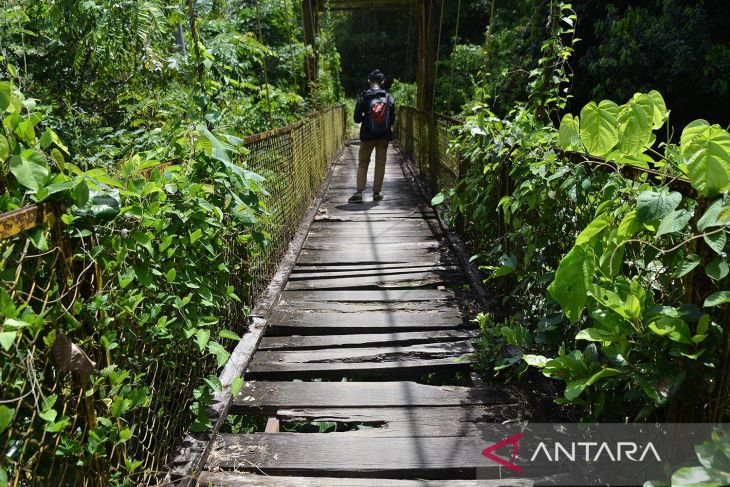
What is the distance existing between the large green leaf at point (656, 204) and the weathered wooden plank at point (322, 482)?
3.56 feet

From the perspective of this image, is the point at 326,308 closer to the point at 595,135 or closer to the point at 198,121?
the point at 198,121

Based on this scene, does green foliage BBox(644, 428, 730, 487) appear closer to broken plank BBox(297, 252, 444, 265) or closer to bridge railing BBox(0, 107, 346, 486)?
bridge railing BBox(0, 107, 346, 486)

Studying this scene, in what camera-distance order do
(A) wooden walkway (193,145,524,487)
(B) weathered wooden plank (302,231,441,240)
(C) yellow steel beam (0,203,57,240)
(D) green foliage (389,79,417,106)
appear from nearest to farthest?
(C) yellow steel beam (0,203,57,240) → (A) wooden walkway (193,145,524,487) → (B) weathered wooden plank (302,231,441,240) → (D) green foliage (389,79,417,106)

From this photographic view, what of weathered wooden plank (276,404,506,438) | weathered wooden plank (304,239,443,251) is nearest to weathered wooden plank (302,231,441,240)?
weathered wooden plank (304,239,443,251)

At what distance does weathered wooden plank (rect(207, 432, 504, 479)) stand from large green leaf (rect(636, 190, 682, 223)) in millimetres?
1143

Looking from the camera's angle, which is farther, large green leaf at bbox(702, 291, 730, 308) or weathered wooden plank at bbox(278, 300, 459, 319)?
weathered wooden plank at bbox(278, 300, 459, 319)

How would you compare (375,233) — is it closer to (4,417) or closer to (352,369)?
(352,369)

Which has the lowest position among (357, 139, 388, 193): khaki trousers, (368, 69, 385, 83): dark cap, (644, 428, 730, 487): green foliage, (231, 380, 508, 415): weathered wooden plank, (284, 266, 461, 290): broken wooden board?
(284, 266, 461, 290): broken wooden board

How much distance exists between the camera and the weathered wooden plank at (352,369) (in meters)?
2.87

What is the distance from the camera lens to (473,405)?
2529 millimetres

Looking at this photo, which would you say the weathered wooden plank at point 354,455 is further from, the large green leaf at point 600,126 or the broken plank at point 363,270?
the broken plank at point 363,270

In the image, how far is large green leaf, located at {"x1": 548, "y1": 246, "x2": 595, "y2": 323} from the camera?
1598 mm

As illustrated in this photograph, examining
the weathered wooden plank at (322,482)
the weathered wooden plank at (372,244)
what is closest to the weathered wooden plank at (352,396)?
the weathered wooden plank at (322,482)

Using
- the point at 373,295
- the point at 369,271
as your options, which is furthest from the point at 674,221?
the point at 369,271
